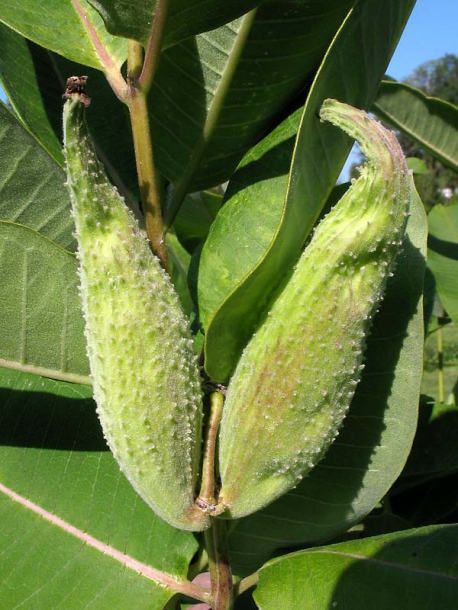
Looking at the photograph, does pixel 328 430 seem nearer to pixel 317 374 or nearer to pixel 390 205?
pixel 317 374

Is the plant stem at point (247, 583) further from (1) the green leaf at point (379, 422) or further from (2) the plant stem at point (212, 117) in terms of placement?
(2) the plant stem at point (212, 117)

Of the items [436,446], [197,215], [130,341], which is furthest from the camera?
[197,215]

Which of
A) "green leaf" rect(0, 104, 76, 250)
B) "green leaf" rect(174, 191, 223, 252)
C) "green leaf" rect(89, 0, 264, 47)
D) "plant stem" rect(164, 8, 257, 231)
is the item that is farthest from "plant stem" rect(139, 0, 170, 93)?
"green leaf" rect(174, 191, 223, 252)

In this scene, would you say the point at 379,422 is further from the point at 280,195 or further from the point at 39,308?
the point at 39,308

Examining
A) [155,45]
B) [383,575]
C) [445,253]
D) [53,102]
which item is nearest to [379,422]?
[383,575]

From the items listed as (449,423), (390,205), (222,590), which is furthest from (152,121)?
(449,423)

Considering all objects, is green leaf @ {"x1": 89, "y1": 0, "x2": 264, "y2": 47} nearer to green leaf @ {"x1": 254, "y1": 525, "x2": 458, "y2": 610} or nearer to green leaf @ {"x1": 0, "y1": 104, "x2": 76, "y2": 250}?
green leaf @ {"x1": 0, "y1": 104, "x2": 76, "y2": 250}
